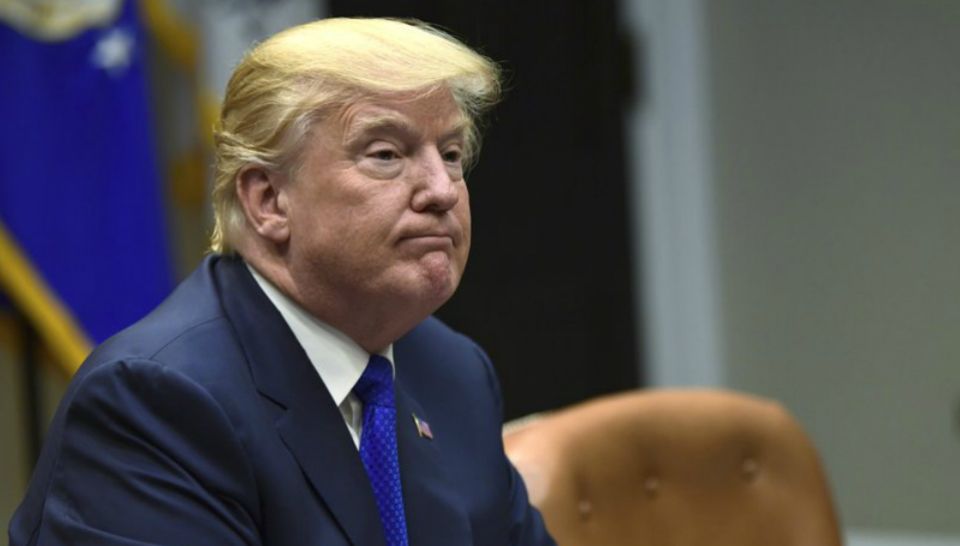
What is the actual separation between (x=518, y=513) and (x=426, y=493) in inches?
9.1

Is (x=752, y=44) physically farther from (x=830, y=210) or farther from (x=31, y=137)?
(x=31, y=137)

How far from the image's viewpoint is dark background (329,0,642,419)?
493cm

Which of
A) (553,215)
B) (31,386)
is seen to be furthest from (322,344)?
(553,215)

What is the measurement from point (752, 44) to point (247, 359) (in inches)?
137

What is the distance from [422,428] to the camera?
199 centimetres

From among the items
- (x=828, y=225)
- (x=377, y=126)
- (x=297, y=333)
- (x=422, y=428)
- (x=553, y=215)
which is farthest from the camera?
(x=553, y=215)

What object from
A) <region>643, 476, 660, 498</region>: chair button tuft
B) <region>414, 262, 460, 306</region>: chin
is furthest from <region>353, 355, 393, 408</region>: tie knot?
<region>643, 476, 660, 498</region>: chair button tuft

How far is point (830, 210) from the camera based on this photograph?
15.9ft

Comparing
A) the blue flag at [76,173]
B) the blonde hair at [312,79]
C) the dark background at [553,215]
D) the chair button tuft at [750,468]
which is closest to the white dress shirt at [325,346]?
the blonde hair at [312,79]

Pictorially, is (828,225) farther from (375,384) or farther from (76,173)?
(375,384)

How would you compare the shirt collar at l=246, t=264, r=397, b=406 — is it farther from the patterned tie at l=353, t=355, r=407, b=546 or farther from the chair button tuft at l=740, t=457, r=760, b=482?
the chair button tuft at l=740, t=457, r=760, b=482

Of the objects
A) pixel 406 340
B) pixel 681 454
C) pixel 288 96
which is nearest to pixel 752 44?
pixel 681 454

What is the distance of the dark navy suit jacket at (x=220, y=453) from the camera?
5.34ft

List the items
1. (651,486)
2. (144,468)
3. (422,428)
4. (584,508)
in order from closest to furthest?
(144,468), (422,428), (584,508), (651,486)
